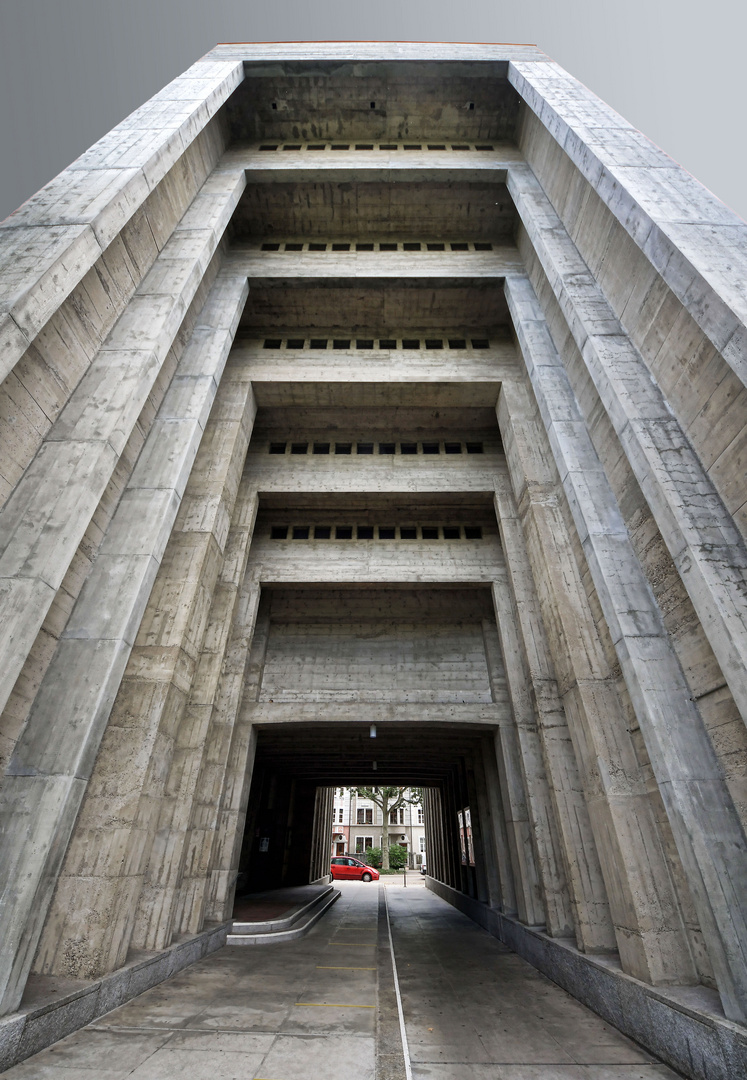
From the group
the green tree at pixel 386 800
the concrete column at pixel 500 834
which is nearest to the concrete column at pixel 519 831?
the concrete column at pixel 500 834

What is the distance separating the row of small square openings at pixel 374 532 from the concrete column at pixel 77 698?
16.7 ft

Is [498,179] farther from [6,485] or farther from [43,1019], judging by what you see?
[43,1019]

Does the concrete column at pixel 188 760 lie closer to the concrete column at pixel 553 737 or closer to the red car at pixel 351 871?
the concrete column at pixel 553 737

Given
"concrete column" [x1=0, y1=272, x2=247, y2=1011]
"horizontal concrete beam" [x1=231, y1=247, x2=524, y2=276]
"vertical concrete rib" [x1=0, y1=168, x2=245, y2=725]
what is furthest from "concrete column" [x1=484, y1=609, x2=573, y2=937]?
"vertical concrete rib" [x1=0, y1=168, x2=245, y2=725]

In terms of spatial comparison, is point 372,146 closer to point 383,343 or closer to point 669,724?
point 383,343

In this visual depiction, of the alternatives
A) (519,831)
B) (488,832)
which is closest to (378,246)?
(519,831)

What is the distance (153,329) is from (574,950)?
1324 centimetres

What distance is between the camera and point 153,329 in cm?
991

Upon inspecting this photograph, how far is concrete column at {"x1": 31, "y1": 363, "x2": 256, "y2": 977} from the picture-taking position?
693 cm

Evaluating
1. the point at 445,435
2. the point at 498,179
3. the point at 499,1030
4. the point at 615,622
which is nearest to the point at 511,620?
the point at 615,622

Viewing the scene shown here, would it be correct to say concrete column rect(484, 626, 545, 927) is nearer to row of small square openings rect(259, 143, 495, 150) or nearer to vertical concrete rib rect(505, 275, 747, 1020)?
vertical concrete rib rect(505, 275, 747, 1020)

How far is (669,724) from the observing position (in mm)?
6977

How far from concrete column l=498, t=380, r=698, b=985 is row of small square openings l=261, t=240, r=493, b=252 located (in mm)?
7998

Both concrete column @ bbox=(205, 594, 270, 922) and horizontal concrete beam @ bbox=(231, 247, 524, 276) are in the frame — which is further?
horizontal concrete beam @ bbox=(231, 247, 524, 276)
